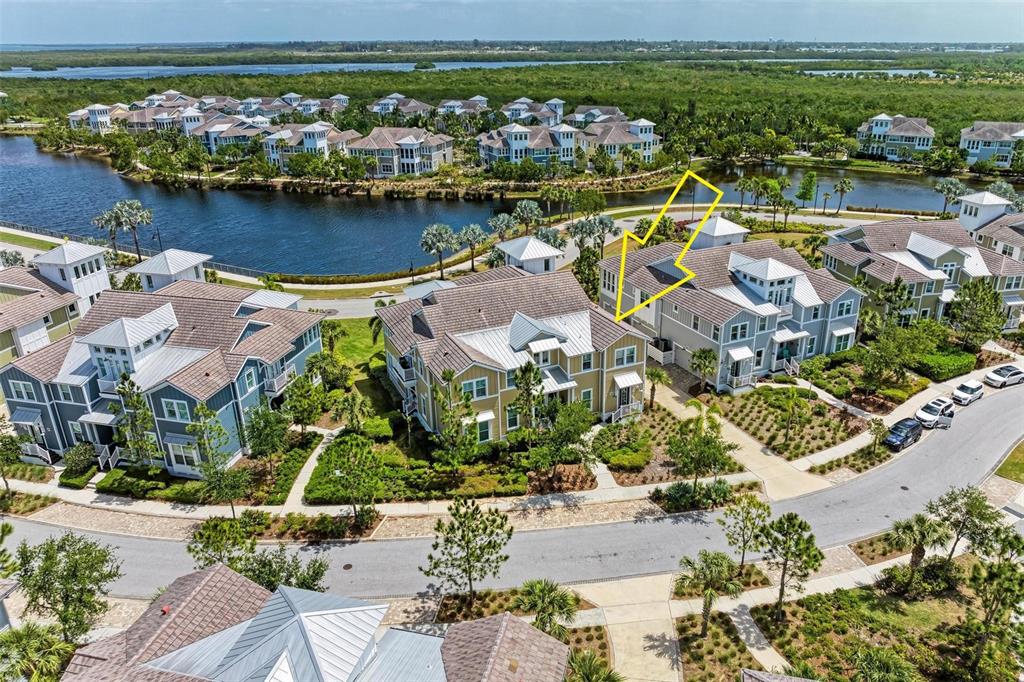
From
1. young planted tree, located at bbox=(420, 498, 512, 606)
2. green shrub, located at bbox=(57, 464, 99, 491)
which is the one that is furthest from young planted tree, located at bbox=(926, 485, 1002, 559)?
green shrub, located at bbox=(57, 464, 99, 491)

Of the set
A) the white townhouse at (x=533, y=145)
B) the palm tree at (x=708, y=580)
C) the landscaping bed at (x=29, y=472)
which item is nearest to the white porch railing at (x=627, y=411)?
the palm tree at (x=708, y=580)

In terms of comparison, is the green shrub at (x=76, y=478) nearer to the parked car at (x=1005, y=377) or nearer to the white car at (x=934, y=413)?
the white car at (x=934, y=413)

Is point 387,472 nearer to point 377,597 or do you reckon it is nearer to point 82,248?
point 377,597

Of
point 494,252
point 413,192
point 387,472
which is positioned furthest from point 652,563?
point 413,192

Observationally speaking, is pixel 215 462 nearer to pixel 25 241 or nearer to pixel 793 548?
pixel 793 548

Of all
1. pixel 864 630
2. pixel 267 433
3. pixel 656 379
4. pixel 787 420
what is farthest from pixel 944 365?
pixel 267 433

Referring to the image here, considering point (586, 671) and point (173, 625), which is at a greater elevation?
point (173, 625)

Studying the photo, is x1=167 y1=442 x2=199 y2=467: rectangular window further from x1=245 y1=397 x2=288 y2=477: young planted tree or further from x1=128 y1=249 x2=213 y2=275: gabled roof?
x1=128 y1=249 x2=213 y2=275: gabled roof

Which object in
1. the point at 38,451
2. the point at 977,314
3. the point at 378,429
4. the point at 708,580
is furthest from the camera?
the point at 977,314
